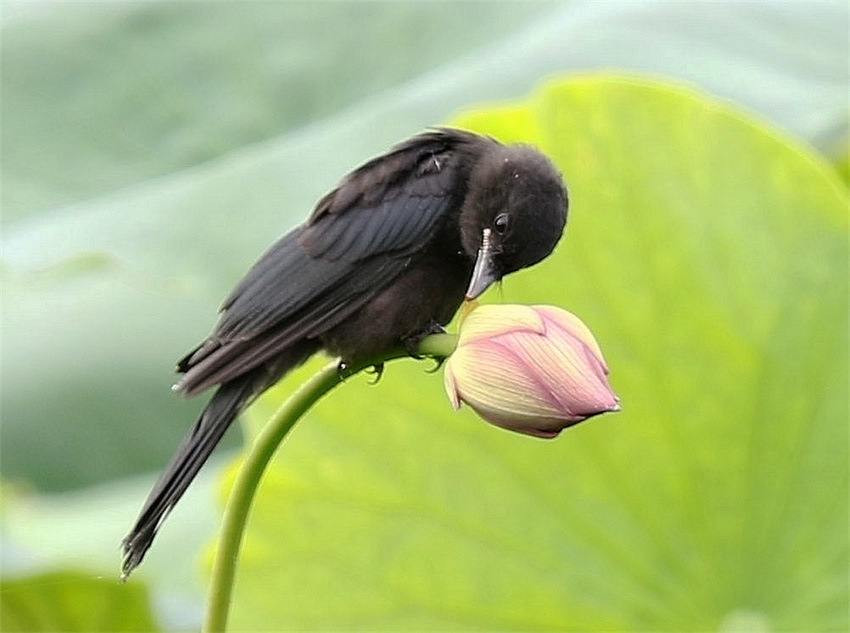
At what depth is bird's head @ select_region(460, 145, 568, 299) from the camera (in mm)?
2092

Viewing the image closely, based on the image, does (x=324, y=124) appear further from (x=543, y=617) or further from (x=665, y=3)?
(x=543, y=617)

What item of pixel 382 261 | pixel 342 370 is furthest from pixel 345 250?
pixel 342 370

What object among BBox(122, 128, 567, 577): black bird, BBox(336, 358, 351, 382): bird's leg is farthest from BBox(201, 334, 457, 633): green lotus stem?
BBox(122, 128, 567, 577): black bird

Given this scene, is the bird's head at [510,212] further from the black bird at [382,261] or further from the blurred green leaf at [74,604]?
the blurred green leaf at [74,604]

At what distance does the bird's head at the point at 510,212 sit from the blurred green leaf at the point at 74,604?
82 centimetres

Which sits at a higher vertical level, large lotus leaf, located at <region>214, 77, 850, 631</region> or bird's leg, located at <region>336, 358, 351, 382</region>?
bird's leg, located at <region>336, 358, 351, 382</region>

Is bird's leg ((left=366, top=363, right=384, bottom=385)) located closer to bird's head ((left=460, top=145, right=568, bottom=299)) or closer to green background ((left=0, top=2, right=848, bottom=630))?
green background ((left=0, top=2, right=848, bottom=630))

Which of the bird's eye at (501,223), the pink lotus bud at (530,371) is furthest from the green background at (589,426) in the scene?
the pink lotus bud at (530,371)

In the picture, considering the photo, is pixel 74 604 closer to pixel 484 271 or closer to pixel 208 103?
pixel 484 271

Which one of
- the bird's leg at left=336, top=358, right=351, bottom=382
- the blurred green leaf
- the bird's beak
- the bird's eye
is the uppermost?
the bird's eye

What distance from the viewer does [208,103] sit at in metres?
3.34

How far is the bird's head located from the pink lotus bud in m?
0.40

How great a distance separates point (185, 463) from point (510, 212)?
1.96 ft

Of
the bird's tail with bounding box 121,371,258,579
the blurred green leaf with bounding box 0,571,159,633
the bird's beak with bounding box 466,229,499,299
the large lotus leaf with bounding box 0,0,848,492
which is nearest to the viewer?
the bird's tail with bounding box 121,371,258,579
